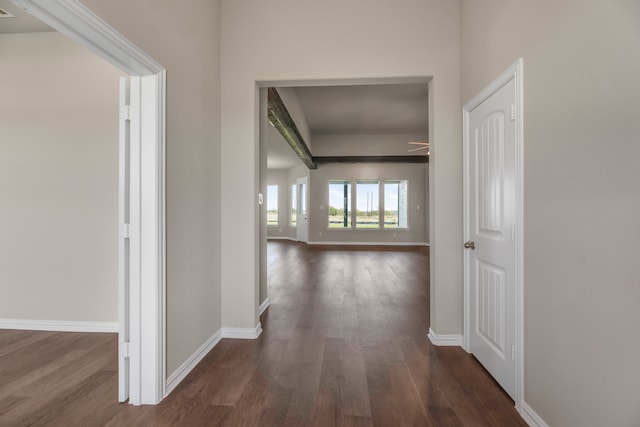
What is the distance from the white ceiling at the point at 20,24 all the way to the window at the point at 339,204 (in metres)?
8.46

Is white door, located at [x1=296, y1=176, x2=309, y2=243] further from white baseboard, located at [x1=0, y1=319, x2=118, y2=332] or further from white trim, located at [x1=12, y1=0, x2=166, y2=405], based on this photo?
white trim, located at [x1=12, y1=0, x2=166, y2=405]

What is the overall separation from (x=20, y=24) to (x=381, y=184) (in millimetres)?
9291

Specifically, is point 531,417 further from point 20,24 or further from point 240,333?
point 20,24

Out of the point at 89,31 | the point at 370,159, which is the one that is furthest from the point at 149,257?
the point at 370,159

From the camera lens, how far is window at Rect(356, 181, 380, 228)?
1065 centimetres

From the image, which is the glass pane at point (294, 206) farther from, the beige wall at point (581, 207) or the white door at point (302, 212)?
the beige wall at point (581, 207)

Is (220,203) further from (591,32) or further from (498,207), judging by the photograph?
(591,32)

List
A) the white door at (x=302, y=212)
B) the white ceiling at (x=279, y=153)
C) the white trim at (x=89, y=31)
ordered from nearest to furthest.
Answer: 1. the white trim at (x=89, y=31)
2. the white ceiling at (x=279, y=153)
3. the white door at (x=302, y=212)

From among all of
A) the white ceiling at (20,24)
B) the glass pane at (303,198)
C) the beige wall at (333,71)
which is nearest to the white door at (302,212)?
the glass pane at (303,198)

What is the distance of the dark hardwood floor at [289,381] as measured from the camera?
175 centimetres

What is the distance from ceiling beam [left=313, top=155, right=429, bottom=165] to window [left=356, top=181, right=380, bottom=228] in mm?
928

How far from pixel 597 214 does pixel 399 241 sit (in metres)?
9.45

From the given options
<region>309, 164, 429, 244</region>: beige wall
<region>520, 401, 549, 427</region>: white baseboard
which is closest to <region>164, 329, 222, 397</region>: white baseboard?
<region>520, 401, 549, 427</region>: white baseboard

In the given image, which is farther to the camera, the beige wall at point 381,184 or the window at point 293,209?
the window at point 293,209
